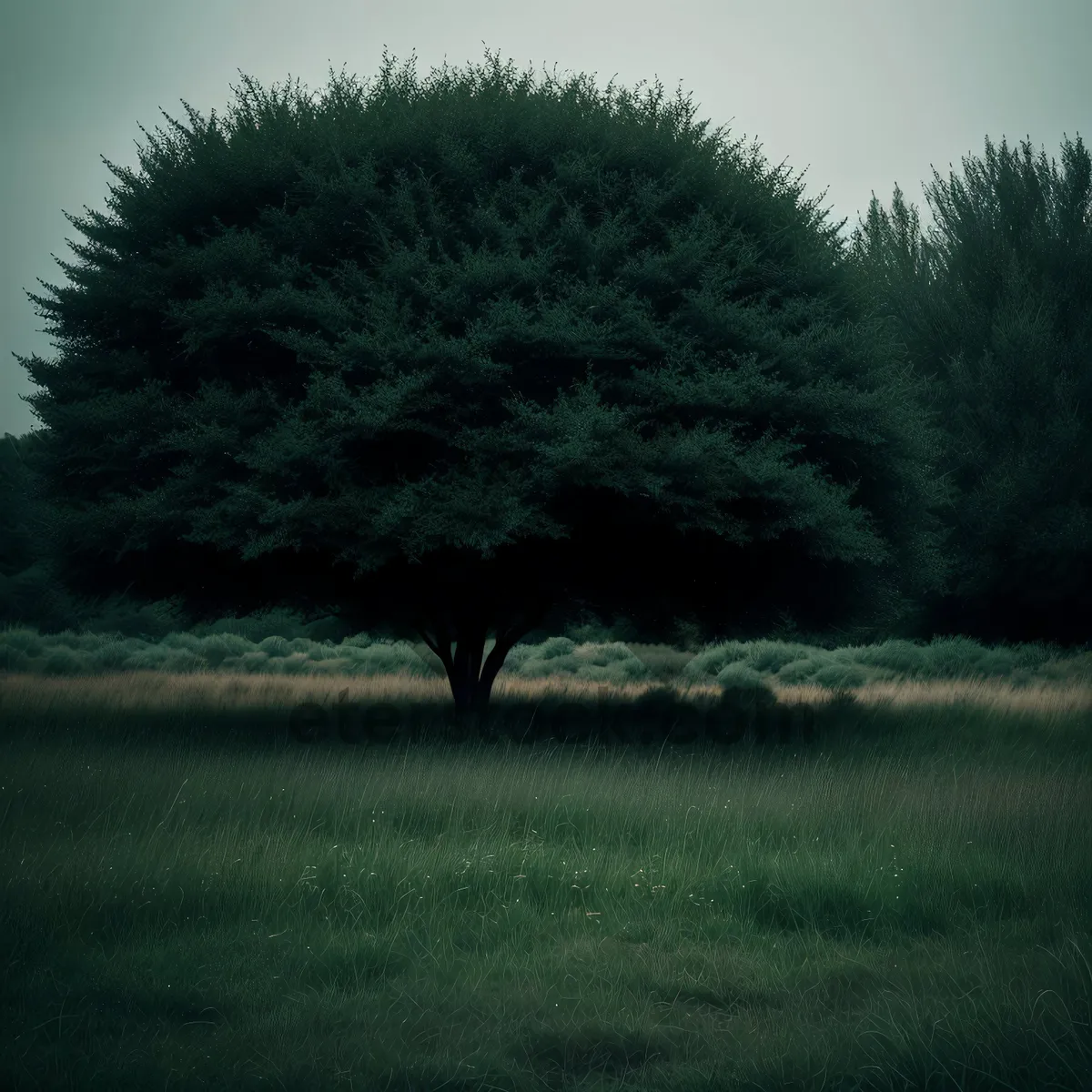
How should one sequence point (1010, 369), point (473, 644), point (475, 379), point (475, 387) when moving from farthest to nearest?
point (1010, 369) < point (473, 644) < point (475, 387) < point (475, 379)

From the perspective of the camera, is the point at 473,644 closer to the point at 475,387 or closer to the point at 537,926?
the point at 475,387

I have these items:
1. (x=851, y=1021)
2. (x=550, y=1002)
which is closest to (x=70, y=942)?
(x=550, y=1002)

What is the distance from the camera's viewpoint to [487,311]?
14.1 meters

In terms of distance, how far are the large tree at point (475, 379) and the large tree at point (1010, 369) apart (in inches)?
244

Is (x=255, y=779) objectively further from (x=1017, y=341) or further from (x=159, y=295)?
(x=1017, y=341)

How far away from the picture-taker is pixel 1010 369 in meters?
23.9

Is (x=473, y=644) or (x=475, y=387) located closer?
(x=475, y=387)

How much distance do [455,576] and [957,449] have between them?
1311 centimetres

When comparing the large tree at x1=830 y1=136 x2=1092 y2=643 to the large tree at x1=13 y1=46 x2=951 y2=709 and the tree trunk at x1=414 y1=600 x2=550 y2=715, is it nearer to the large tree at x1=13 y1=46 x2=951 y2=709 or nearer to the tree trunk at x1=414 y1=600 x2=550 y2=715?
the large tree at x1=13 y1=46 x2=951 y2=709

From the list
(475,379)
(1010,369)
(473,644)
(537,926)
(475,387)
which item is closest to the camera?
(537,926)

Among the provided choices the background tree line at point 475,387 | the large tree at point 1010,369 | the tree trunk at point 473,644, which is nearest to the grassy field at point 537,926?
the background tree line at point 475,387

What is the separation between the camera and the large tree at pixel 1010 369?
23000mm

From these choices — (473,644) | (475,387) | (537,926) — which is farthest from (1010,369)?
(537,926)

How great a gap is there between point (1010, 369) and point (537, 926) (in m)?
21.4
